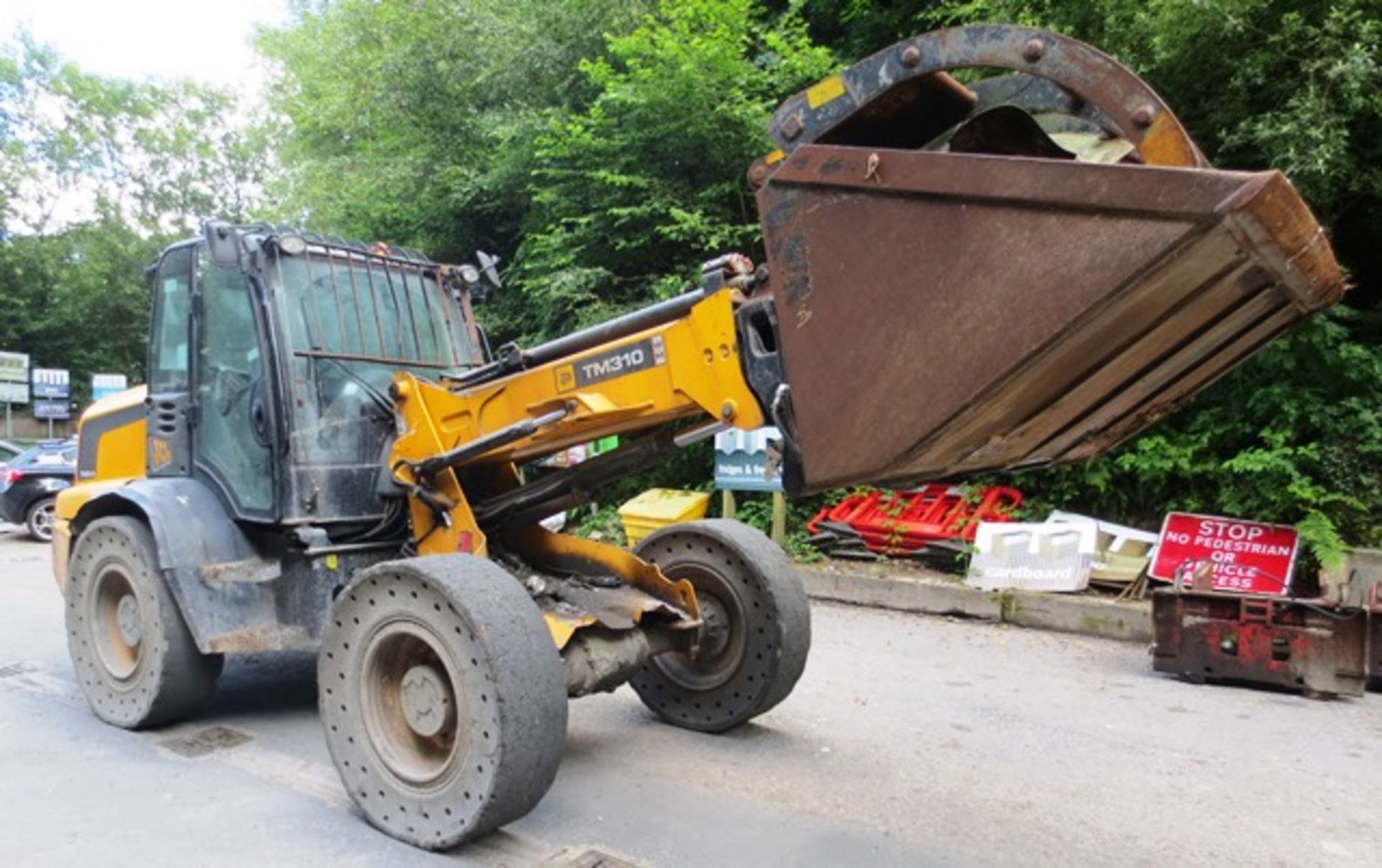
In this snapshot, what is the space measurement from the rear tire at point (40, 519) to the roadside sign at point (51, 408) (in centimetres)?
1559

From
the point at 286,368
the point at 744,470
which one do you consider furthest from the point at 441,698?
the point at 744,470

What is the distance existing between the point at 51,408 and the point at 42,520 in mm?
16282

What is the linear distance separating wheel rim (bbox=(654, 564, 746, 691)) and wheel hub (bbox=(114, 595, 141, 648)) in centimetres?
285

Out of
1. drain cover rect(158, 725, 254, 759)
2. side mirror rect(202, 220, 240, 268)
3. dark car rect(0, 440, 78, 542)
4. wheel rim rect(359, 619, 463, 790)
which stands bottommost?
drain cover rect(158, 725, 254, 759)

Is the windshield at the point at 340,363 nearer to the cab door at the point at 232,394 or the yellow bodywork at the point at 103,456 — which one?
the cab door at the point at 232,394

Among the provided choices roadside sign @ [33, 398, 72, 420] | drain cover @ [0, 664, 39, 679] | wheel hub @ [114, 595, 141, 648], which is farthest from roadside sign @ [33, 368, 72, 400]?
wheel hub @ [114, 595, 141, 648]

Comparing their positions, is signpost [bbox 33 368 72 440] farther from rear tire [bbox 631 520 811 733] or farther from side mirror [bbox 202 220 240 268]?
rear tire [bbox 631 520 811 733]

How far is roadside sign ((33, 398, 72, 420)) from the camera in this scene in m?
28.1

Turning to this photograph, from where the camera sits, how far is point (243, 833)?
391cm

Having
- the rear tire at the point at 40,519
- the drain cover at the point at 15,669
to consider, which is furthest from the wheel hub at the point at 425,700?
the rear tire at the point at 40,519

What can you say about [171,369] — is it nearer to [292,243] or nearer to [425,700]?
[292,243]

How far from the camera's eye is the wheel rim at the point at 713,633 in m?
5.13

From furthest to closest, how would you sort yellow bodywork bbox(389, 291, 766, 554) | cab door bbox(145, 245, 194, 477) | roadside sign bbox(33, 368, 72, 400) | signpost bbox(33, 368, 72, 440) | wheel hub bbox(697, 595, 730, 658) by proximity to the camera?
signpost bbox(33, 368, 72, 440) < roadside sign bbox(33, 368, 72, 400) < cab door bbox(145, 245, 194, 477) < wheel hub bbox(697, 595, 730, 658) < yellow bodywork bbox(389, 291, 766, 554)

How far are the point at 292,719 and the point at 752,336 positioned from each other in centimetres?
367
